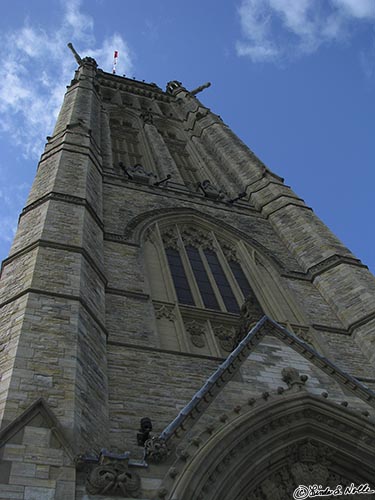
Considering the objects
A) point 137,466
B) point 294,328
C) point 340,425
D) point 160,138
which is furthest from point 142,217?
point 160,138

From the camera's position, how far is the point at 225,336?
10758 mm

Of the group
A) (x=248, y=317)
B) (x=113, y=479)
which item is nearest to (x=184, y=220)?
(x=248, y=317)

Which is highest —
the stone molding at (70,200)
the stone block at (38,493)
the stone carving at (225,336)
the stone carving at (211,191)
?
the stone carving at (211,191)

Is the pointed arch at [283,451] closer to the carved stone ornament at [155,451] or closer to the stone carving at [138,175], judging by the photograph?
the carved stone ornament at [155,451]

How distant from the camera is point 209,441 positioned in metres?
6.34

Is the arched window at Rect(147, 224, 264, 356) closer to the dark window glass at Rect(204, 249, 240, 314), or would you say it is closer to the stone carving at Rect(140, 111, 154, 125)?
the dark window glass at Rect(204, 249, 240, 314)

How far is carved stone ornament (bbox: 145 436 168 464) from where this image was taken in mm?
5906

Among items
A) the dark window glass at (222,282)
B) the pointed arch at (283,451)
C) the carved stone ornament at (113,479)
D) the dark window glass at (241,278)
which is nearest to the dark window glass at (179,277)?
the dark window glass at (222,282)

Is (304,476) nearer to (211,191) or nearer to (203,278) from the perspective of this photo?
(203,278)

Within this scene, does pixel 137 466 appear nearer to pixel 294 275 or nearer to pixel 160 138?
pixel 294 275

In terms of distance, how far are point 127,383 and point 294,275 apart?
638 centimetres

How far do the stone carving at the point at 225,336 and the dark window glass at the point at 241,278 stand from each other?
1651mm

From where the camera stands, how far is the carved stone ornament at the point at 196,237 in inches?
567

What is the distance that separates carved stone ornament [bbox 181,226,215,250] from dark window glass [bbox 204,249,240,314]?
25 centimetres
